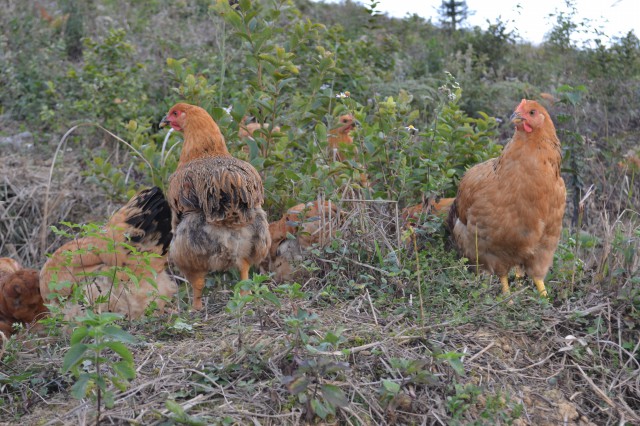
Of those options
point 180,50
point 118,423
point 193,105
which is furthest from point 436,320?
point 180,50

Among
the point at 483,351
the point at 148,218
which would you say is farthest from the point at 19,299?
the point at 483,351

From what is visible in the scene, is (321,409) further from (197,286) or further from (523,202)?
(197,286)

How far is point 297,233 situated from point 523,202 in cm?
172

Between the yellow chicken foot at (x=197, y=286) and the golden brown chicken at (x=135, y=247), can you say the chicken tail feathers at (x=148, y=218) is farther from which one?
the yellow chicken foot at (x=197, y=286)

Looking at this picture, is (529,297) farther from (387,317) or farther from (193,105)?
(193,105)

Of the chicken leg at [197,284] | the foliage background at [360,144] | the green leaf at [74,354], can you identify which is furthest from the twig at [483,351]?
the chicken leg at [197,284]

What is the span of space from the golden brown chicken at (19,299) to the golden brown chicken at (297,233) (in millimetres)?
1872

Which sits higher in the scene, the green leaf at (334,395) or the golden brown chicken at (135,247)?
the green leaf at (334,395)

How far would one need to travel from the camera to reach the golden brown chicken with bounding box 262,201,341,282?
530 cm

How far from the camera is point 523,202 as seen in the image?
492 centimetres

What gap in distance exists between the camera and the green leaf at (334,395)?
3021 mm

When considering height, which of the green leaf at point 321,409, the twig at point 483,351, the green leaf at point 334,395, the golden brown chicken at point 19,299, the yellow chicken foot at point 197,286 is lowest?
the golden brown chicken at point 19,299

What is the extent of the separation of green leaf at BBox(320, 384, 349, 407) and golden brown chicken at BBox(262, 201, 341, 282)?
2.01 m

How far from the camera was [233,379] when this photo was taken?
3.41 m
